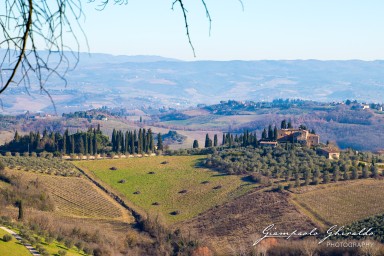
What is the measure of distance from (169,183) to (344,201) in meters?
16.8

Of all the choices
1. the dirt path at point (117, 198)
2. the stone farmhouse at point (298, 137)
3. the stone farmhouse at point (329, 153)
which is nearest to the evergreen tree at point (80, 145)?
the dirt path at point (117, 198)

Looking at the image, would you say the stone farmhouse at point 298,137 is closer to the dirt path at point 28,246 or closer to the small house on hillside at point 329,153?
the small house on hillside at point 329,153

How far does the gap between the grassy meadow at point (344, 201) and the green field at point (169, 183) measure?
628cm

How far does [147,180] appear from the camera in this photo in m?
56.8

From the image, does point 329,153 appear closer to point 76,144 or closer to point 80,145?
point 80,145

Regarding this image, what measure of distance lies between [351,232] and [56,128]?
11338cm

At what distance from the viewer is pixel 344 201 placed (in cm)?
4575

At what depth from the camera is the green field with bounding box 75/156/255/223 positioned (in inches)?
1965

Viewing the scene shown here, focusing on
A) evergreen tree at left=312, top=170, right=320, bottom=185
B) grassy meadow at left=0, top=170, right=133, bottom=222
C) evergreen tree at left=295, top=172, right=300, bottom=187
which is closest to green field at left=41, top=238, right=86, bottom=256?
grassy meadow at left=0, top=170, right=133, bottom=222

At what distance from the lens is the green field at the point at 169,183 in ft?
164

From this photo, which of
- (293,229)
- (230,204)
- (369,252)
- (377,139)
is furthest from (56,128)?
(369,252)

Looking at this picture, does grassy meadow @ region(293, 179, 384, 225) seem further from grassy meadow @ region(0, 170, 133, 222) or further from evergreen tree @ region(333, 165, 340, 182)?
grassy meadow @ region(0, 170, 133, 222)

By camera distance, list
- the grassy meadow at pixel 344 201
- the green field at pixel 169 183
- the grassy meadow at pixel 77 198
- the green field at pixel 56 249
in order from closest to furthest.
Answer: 1. the green field at pixel 56 249
2. the grassy meadow at pixel 344 201
3. the grassy meadow at pixel 77 198
4. the green field at pixel 169 183

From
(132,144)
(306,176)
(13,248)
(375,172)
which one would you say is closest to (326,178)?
(306,176)
